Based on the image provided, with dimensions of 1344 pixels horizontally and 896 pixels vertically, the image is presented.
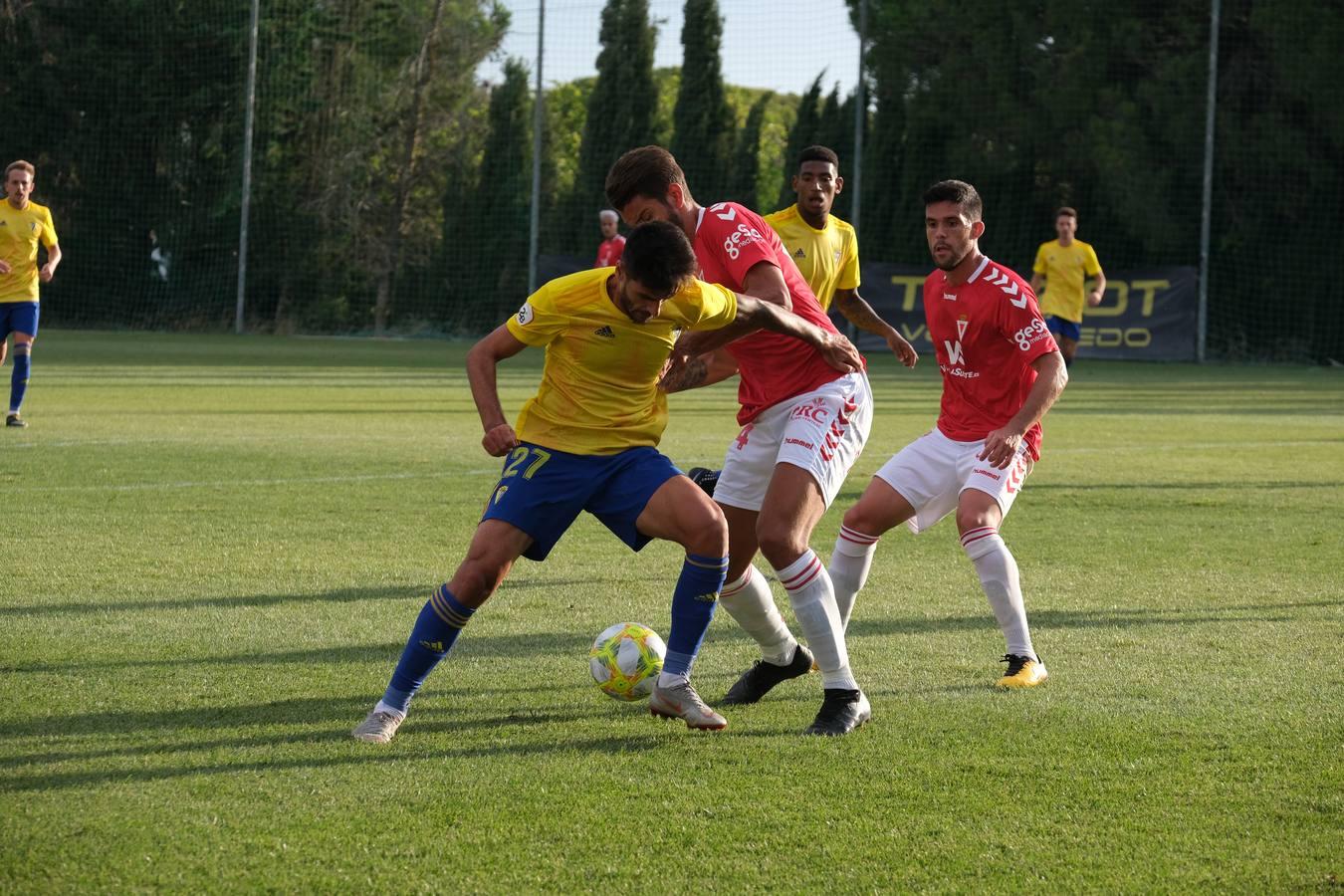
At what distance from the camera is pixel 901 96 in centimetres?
3328

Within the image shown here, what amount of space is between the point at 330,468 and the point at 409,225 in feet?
96.3

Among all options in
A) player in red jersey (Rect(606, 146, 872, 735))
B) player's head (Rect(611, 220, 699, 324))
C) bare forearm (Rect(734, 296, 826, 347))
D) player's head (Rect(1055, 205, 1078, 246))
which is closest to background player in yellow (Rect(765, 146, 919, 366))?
player in red jersey (Rect(606, 146, 872, 735))

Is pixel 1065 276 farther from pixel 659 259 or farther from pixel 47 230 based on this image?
pixel 659 259

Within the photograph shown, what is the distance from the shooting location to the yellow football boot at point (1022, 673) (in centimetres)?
537

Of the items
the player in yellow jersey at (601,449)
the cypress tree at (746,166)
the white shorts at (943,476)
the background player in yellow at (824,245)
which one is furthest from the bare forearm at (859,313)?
the cypress tree at (746,166)

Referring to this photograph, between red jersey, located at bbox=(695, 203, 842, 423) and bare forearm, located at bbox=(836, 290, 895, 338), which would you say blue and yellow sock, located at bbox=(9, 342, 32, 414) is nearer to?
bare forearm, located at bbox=(836, 290, 895, 338)

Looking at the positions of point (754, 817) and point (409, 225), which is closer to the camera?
point (754, 817)

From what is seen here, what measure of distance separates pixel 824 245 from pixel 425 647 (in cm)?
303

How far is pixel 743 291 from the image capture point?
5359mm

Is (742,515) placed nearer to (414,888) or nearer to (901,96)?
(414,888)

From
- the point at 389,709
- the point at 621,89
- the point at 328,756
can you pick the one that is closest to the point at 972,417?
the point at 389,709

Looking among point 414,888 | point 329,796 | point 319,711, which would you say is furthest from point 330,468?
point 414,888

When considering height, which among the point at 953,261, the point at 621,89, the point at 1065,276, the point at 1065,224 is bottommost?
the point at 953,261

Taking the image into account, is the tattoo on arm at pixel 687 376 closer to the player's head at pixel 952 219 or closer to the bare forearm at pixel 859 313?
the player's head at pixel 952 219
